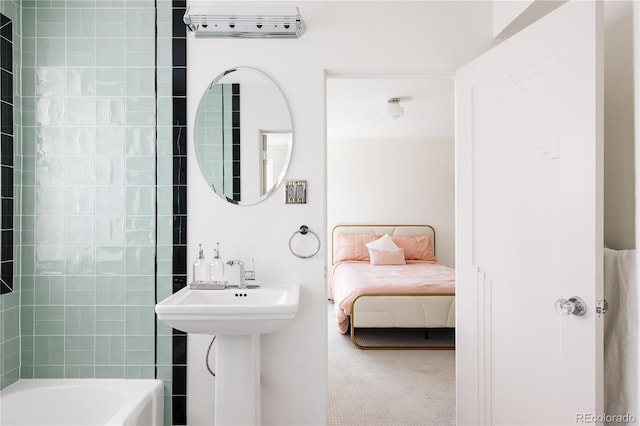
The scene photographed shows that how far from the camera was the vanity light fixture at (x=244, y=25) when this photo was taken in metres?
1.95

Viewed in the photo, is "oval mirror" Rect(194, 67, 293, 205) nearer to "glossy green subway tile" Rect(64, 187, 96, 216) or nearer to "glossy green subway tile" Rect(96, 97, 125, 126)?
"glossy green subway tile" Rect(96, 97, 125, 126)

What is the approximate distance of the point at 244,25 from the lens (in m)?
1.98

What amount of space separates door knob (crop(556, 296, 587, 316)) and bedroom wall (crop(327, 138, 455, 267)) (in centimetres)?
446

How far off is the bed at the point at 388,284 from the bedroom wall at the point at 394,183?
325 mm

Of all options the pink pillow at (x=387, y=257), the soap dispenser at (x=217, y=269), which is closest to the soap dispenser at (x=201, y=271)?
the soap dispenser at (x=217, y=269)

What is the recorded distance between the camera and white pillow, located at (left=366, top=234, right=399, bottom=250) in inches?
211

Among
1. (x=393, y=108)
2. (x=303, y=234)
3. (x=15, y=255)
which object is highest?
(x=393, y=108)

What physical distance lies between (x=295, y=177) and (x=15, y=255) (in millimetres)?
1523

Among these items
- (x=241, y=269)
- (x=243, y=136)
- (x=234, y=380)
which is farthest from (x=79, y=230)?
(x=234, y=380)

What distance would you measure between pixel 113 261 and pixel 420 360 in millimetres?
2592

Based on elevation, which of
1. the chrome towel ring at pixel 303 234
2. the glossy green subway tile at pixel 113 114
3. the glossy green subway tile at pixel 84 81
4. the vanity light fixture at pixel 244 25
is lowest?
Answer: the chrome towel ring at pixel 303 234

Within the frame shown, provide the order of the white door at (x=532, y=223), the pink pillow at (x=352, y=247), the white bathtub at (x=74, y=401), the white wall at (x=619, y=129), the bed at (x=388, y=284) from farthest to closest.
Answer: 1. the pink pillow at (x=352, y=247)
2. the bed at (x=388, y=284)
3. the white bathtub at (x=74, y=401)
4. the white wall at (x=619, y=129)
5. the white door at (x=532, y=223)

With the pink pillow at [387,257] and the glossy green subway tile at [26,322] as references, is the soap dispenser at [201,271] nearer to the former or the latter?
the glossy green subway tile at [26,322]

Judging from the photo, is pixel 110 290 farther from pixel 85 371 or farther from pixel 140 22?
pixel 140 22
